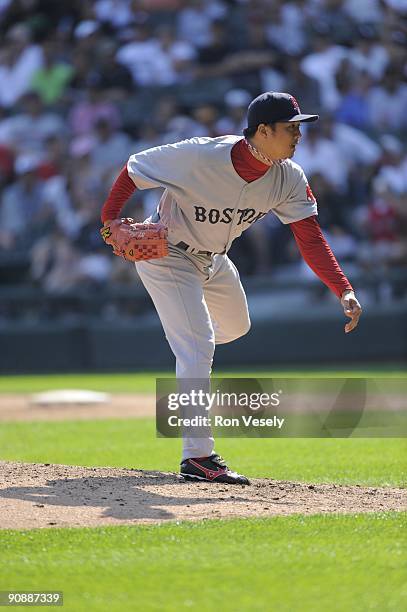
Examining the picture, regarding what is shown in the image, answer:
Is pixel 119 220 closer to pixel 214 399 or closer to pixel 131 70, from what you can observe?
pixel 214 399

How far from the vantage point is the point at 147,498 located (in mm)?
4742

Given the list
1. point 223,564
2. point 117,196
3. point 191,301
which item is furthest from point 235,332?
point 223,564

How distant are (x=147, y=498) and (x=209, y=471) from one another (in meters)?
0.55

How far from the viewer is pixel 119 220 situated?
5328 millimetres

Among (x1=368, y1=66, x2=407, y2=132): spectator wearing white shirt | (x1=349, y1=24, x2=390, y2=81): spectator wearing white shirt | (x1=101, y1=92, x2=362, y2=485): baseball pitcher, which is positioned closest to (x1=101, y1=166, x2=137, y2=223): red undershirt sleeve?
(x1=101, y1=92, x2=362, y2=485): baseball pitcher

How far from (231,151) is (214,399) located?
134 cm

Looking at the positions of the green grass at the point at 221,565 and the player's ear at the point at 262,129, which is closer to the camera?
the green grass at the point at 221,565

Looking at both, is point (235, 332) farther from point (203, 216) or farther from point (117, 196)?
point (117, 196)

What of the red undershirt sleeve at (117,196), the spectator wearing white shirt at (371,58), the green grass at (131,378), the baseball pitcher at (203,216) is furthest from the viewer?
the spectator wearing white shirt at (371,58)

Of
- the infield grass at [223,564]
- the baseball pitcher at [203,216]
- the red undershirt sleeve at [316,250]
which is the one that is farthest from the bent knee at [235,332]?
Result: the infield grass at [223,564]

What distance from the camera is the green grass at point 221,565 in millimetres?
3182

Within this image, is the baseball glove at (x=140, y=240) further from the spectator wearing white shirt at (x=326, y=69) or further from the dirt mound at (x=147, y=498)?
the spectator wearing white shirt at (x=326, y=69)

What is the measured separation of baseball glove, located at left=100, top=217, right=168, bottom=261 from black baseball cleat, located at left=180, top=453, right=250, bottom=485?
104cm

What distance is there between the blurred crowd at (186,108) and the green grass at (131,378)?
4.04 ft
